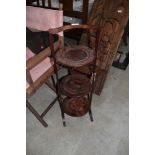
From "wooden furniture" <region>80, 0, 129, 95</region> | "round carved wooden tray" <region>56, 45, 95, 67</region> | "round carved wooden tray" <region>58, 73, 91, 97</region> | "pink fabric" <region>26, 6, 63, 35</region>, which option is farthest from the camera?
"wooden furniture" <region>80, 0, 129, 95</region>

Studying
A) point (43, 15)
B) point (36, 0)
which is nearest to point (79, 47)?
point (43, 15)

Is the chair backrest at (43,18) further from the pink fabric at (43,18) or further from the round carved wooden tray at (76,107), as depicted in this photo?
the round carved wooden tray at (76,107)

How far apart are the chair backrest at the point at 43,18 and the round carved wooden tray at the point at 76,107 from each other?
28.0 inches

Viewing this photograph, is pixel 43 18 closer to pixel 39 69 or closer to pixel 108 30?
pixel 39 69

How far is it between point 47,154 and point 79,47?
91 centimetres

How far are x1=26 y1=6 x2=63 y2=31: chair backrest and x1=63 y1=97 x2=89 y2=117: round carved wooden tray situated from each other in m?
0.71

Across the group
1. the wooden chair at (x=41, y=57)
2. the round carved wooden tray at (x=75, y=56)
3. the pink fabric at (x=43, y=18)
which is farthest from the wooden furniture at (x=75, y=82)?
the pink fabric at (x=43, y=18)

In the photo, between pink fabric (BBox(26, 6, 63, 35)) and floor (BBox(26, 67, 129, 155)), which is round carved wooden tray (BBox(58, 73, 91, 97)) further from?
pink fabric (BBox(26, 6, 63, 35))

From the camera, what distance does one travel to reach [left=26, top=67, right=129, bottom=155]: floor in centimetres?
173

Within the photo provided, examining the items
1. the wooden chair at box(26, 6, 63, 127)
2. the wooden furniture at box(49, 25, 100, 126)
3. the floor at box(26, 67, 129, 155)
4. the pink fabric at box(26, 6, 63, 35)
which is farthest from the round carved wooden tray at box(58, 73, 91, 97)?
the pink fabric at box(26, 6, 63, 35)
